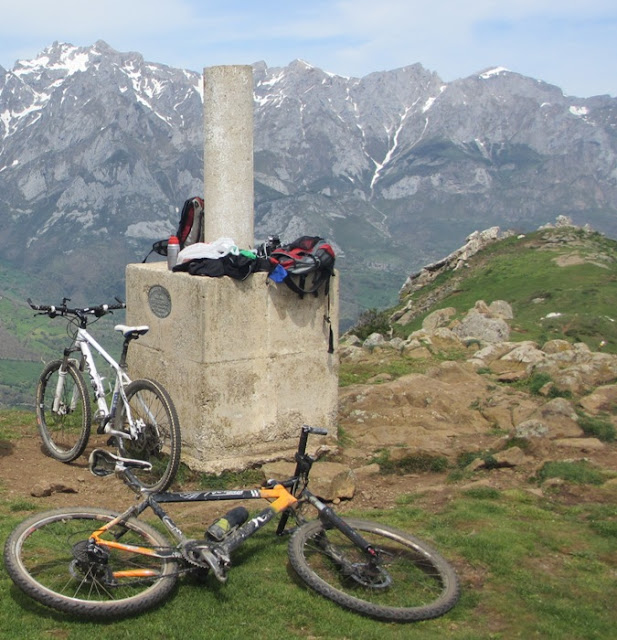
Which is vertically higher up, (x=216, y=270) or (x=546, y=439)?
(x=216, y=270)

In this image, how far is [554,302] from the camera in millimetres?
36062

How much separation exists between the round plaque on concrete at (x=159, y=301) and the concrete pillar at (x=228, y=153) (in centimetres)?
109

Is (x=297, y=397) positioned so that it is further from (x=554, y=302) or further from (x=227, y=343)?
(x=554, y=302)

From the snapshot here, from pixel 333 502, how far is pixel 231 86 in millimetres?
5444

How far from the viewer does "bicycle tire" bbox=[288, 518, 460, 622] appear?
6.14m

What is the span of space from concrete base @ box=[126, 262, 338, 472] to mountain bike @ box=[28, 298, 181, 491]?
72cm

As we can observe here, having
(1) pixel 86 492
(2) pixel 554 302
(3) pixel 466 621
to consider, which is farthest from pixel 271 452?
(2) pixel 554 302

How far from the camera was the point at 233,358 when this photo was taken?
→ 10.1m

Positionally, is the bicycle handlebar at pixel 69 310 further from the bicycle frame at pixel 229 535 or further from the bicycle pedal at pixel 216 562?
the bicycle pedal at pixel 216 562

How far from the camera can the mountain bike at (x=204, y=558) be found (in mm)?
5828

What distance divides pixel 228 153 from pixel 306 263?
1832 millimetres

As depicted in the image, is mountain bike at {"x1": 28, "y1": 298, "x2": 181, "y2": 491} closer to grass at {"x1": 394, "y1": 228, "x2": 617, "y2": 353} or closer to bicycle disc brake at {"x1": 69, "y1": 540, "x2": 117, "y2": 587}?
bicycle disc brake at {"x1": 69, "y1": 540, "x2": 117, "y2": 587}

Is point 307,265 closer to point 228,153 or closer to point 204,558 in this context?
point 228,153

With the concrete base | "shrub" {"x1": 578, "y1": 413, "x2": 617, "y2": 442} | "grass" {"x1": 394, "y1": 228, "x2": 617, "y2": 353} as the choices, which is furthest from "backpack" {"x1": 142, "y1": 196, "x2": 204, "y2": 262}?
"grass" {"x1": 394, "y1": 228, "x2": 617, "y2": 353}
